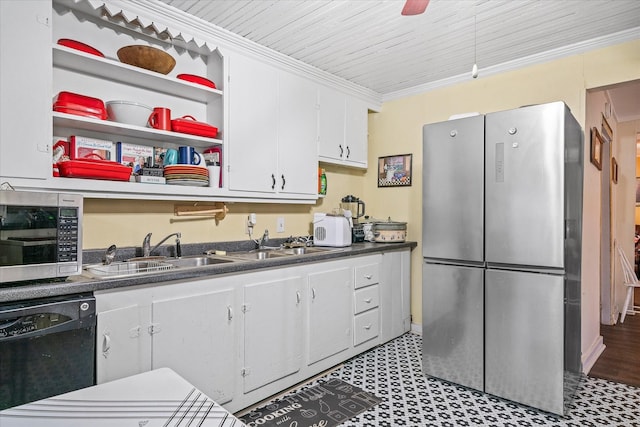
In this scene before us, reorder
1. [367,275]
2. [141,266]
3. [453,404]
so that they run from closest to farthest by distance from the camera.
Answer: [141,266] < [453,404] < [367,275]

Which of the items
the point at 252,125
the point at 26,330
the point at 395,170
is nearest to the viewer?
the point at 26,330

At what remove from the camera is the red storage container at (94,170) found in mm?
1959

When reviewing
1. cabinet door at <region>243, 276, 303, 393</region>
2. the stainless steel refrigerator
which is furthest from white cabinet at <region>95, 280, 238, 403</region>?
the stainless steel refrigerator

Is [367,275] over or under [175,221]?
under

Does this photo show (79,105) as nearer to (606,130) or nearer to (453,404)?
(453,404)

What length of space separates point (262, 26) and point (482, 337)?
2553 mm

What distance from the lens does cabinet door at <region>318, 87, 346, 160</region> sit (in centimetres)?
337

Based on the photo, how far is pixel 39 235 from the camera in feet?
4.96

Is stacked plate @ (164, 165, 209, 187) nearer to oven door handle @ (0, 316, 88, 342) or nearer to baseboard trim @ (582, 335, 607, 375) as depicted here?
oven door handle @ (0, 316, 88, 342)

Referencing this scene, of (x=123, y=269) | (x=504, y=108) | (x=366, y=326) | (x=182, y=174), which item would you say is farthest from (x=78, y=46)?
(x=504, y=108)

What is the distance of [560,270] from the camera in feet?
7.32

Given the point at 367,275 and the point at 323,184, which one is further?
the point at 323,184

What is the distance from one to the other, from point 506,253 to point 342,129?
1.87m

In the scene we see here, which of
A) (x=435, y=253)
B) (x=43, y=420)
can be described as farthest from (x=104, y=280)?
(x=435, y=253)
